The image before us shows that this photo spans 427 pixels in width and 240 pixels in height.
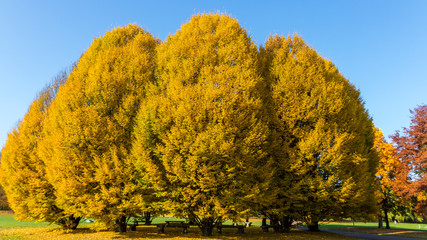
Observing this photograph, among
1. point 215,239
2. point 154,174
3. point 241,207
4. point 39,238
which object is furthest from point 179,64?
point 39,238

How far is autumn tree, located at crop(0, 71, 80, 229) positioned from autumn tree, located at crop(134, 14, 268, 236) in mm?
9521

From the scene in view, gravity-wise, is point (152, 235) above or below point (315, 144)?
below

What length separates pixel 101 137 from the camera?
60.7 feet

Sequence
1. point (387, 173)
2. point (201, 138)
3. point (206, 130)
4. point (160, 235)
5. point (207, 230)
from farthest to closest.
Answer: point (387, 173) → point (160, 235) → point (207, 230) → point (206, 130) → point (201, 138)

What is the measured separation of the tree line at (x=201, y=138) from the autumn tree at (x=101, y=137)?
0.09 meters

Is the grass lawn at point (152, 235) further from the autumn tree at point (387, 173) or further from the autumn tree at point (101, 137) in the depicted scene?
the autumn tree at point (387, 173)

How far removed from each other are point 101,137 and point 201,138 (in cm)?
806

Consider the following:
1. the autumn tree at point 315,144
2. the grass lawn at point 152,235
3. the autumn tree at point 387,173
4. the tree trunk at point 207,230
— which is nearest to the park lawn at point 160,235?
the grass lawn at point 152,235

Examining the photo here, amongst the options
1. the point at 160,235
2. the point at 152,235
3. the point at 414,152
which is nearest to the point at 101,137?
the point at 152,235

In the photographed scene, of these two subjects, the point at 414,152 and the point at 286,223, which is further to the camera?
the point at 414,152

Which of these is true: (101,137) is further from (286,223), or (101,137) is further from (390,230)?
(390,230)

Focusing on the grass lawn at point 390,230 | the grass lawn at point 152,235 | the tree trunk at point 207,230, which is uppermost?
the tree trunk at point 207,230

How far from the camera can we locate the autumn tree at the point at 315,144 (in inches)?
712

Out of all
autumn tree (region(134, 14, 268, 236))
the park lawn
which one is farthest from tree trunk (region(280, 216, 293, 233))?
autumn tree (region(134, 14, 268, 236))
